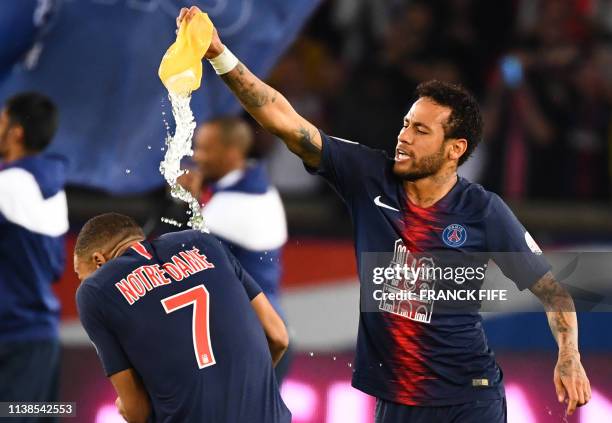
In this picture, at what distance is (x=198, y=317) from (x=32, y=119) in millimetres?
2351

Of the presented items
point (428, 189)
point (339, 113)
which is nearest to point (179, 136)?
point (428, 189)

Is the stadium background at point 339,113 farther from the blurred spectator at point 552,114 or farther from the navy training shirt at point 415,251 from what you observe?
the navy training shirt at point 415,251

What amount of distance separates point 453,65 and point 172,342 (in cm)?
522

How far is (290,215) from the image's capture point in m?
8.59

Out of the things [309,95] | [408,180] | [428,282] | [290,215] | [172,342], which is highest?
[309,95]

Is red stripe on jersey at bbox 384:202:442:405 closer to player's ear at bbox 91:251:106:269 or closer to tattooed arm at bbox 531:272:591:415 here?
tattooed arm at bbox 531:272:591:415

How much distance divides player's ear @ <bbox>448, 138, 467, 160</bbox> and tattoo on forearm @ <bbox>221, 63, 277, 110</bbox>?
2.34ft

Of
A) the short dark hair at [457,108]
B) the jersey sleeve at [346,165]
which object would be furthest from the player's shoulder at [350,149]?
the short dark hair at [457,108]

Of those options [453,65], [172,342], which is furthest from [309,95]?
[172,342]

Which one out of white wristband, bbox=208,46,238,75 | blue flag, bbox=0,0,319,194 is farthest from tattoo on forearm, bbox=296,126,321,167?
blue flag, bbox=0,0,319,194

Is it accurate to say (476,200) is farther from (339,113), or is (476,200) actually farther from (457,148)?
(339,113)

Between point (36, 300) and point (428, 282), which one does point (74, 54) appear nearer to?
point (36, 300)

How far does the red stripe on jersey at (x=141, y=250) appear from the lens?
4.52 metres

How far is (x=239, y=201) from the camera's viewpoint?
6.64 m
